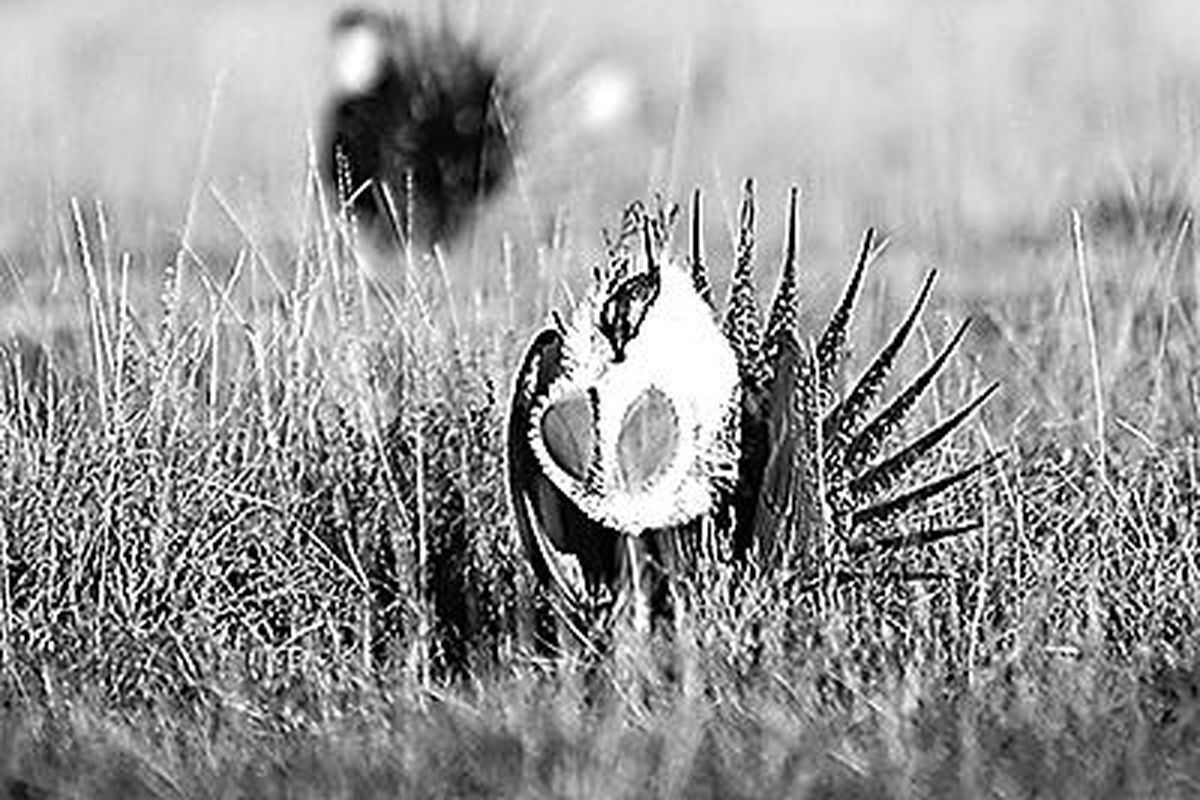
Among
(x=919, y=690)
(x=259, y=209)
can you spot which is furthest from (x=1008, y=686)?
(x=259, y=209)

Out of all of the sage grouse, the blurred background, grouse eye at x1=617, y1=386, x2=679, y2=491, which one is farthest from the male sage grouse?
the sage grouse

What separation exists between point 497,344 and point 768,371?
1017 mm

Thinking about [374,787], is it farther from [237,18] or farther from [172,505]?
[237,18]

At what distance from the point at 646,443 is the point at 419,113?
184 inches

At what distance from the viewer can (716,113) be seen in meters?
11.5

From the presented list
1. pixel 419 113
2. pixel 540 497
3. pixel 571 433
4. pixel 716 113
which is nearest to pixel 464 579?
pixel 540 497

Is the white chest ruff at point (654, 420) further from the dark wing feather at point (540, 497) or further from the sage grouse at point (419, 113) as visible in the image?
the sage grouse at point (419, 113)

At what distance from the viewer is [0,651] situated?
4473mm

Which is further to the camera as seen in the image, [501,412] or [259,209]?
[259,209]

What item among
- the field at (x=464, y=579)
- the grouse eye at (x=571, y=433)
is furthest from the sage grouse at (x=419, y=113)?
the grouse eye at (x=571, y=433)

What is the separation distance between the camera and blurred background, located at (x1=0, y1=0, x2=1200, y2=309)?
856 cm

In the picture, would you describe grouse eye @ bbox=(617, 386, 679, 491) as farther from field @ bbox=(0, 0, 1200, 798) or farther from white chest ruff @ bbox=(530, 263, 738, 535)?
field @ bbox=(0, 0, 1200, 798)

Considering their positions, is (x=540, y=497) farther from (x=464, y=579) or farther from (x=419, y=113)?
(x=419, y=113)

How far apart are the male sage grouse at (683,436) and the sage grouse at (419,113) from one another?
13.7ft
